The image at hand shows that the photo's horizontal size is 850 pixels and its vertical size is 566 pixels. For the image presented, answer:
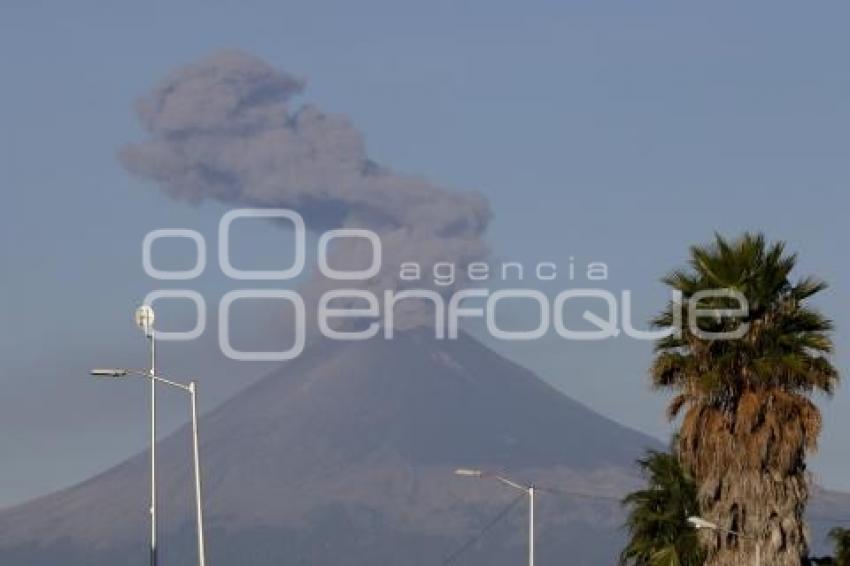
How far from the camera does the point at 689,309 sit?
69.9 meters

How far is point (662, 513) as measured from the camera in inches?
3501

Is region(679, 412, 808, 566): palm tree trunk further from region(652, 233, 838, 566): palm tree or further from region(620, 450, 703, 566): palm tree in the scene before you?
region(620, 450, 703, 566): palm tree

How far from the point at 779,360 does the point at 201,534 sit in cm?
1536

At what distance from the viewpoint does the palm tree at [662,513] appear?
86938mm

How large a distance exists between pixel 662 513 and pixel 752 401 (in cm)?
2230

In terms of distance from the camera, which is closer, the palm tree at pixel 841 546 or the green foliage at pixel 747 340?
the green foliage at pixel 747 340

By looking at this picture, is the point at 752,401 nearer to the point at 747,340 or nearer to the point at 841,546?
the point at 747,340

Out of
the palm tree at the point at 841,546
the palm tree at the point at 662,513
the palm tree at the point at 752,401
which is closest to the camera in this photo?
the palm tree at the point at 752,401

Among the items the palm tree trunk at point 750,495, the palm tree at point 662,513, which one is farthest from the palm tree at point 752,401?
the palm tree at point 662,513

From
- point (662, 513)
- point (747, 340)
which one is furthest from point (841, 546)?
point (747, 340)

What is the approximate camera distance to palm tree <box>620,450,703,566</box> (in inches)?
3423

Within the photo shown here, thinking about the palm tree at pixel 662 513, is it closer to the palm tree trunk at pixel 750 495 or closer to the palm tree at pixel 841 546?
the palm tree at pixel 841 546

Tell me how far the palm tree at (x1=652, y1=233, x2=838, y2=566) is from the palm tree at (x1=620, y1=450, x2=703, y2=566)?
16493 millimetres

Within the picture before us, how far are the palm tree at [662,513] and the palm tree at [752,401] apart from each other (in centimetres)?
1649
